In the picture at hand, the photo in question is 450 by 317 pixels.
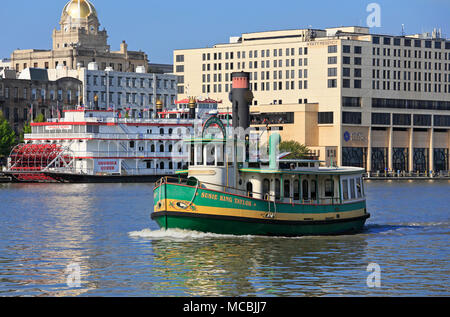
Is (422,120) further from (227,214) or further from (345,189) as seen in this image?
(227,214)

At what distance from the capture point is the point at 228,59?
7589 inches

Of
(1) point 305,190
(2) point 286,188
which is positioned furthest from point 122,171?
(2) point 286,188

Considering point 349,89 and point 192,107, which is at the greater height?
point 349,89

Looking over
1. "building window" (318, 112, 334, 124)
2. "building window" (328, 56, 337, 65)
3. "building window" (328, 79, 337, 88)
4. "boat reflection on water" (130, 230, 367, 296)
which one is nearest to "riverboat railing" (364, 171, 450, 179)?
"building window" (318, 112, 334, 124)

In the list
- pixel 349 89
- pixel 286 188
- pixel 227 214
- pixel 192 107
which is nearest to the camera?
pixel 227 214

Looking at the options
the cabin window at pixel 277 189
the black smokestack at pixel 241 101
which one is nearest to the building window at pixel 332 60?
the black smokestack at pixel 241 101

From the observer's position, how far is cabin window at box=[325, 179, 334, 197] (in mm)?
51344

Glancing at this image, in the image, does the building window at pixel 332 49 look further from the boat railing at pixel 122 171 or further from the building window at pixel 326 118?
the boat railing at pixel 122 171

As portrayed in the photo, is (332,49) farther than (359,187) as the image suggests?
Yes

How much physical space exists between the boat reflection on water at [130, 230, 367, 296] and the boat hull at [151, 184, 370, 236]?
1.73 feet

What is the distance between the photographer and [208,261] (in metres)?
40.3

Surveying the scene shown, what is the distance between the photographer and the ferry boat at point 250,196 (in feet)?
153

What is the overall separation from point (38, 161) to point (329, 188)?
8100 centimetres
